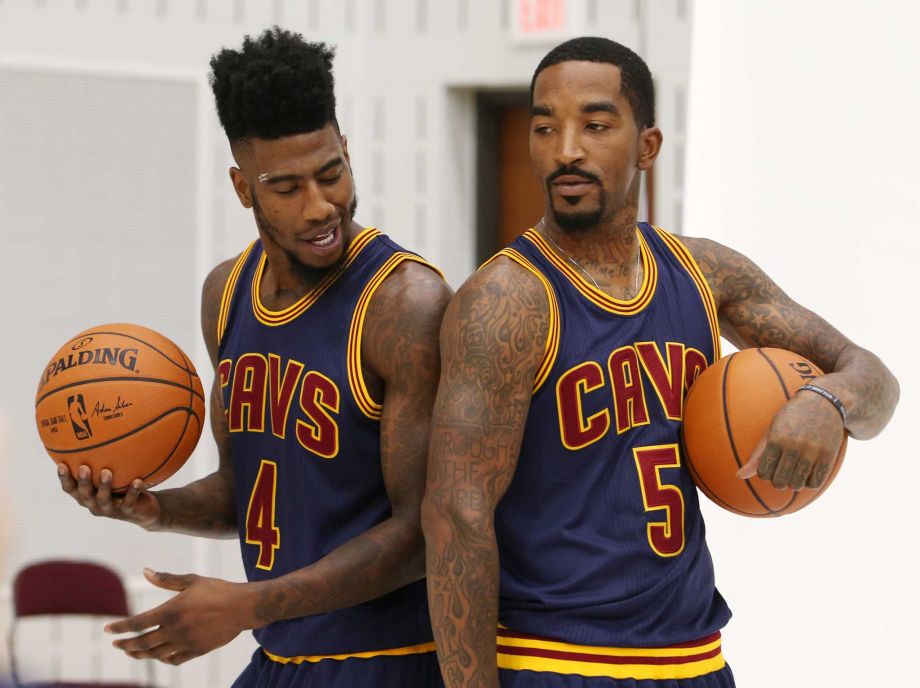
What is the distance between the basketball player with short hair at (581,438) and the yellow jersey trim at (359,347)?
0.19m

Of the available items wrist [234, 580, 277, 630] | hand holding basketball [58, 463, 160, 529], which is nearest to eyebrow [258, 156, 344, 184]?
hand holding basketball [58, 463, 160, 529]

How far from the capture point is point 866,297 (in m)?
3.29

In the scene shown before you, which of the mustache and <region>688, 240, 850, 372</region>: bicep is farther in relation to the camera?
<region>688, 240, 850, 372</region>: bicep

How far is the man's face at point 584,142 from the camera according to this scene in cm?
206

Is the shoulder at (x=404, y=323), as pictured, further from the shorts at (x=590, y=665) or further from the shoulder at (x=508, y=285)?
the shorts at (x=590, y=665)

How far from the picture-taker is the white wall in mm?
3238

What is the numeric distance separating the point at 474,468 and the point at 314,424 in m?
0.37

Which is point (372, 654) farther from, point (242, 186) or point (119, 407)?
point (242, 186)

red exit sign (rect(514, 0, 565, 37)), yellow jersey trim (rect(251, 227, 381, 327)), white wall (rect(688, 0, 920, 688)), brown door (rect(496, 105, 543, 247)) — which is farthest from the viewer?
brown door (rect(496, 105, 543, 247))

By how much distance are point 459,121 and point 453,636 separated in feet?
12.1

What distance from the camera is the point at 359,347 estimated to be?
85.4 inches

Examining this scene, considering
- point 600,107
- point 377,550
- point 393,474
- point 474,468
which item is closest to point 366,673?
point 377,550

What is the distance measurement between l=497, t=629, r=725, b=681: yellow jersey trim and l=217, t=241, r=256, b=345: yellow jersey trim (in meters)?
0.81

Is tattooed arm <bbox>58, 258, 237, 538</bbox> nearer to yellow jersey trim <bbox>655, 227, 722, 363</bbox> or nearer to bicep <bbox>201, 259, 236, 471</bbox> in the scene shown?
bicep <bbox>201, 259, 236, 471</bbox>
